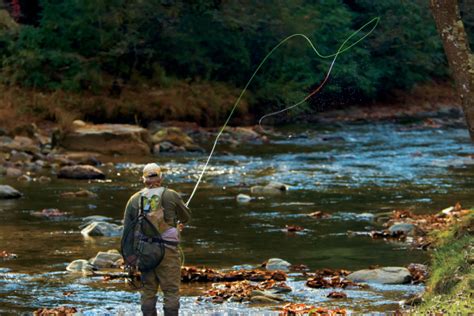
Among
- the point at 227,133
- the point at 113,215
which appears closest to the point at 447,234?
the point at 113,215

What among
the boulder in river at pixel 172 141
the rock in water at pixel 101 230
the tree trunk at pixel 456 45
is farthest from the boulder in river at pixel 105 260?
the boulder in river at pixel 172 141

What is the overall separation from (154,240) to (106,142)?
18.4m

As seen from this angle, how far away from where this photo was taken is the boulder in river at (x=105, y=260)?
12203 mm

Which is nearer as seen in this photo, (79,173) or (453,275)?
(453,275)

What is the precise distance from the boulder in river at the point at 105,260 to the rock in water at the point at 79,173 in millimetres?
9426

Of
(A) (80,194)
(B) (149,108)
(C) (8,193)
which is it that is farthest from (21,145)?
(B) (149,108)

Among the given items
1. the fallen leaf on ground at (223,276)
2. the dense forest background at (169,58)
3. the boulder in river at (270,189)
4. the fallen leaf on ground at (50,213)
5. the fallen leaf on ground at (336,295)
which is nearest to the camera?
the fallen leaf on ground at (336,295)

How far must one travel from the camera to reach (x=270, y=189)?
19797 mm

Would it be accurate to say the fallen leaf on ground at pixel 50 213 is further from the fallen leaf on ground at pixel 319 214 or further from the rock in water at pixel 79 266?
the rock in water at pixel 79 266

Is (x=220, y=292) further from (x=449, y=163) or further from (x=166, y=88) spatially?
(x=166, y=88)

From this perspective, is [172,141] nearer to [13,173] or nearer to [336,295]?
[13,173]

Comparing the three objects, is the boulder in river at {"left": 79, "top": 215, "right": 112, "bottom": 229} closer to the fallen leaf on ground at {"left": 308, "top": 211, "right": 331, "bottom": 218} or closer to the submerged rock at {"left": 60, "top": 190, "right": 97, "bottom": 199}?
the submerged rock at {"left": 60, "top": 190, "right": 97, "bottom": 199}

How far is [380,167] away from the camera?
24.0 metres

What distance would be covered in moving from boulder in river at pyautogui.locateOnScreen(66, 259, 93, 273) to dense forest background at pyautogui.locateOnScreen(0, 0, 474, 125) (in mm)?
21230
